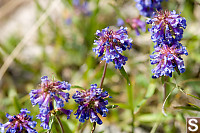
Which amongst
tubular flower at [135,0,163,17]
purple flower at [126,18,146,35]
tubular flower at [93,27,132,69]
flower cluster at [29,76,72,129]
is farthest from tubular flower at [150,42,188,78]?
purple flower at [126,18,146,35]

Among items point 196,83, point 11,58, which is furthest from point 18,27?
point 196,83

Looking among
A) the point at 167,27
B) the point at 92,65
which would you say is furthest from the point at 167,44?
the point at 92,65

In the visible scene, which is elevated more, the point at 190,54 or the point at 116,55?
the point at 190,54

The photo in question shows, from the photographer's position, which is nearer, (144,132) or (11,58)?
(144,132)

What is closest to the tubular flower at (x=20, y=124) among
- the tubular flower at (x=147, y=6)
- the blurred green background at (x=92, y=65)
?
the blurred green background at (x=92, y=65)

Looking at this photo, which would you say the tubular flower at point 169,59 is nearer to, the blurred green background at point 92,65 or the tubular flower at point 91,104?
the tubular flower at point 91,104

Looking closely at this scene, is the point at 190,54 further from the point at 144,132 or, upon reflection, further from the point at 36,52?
the point at 36,52

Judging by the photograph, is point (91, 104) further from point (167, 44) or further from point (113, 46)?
point (167, 44)
